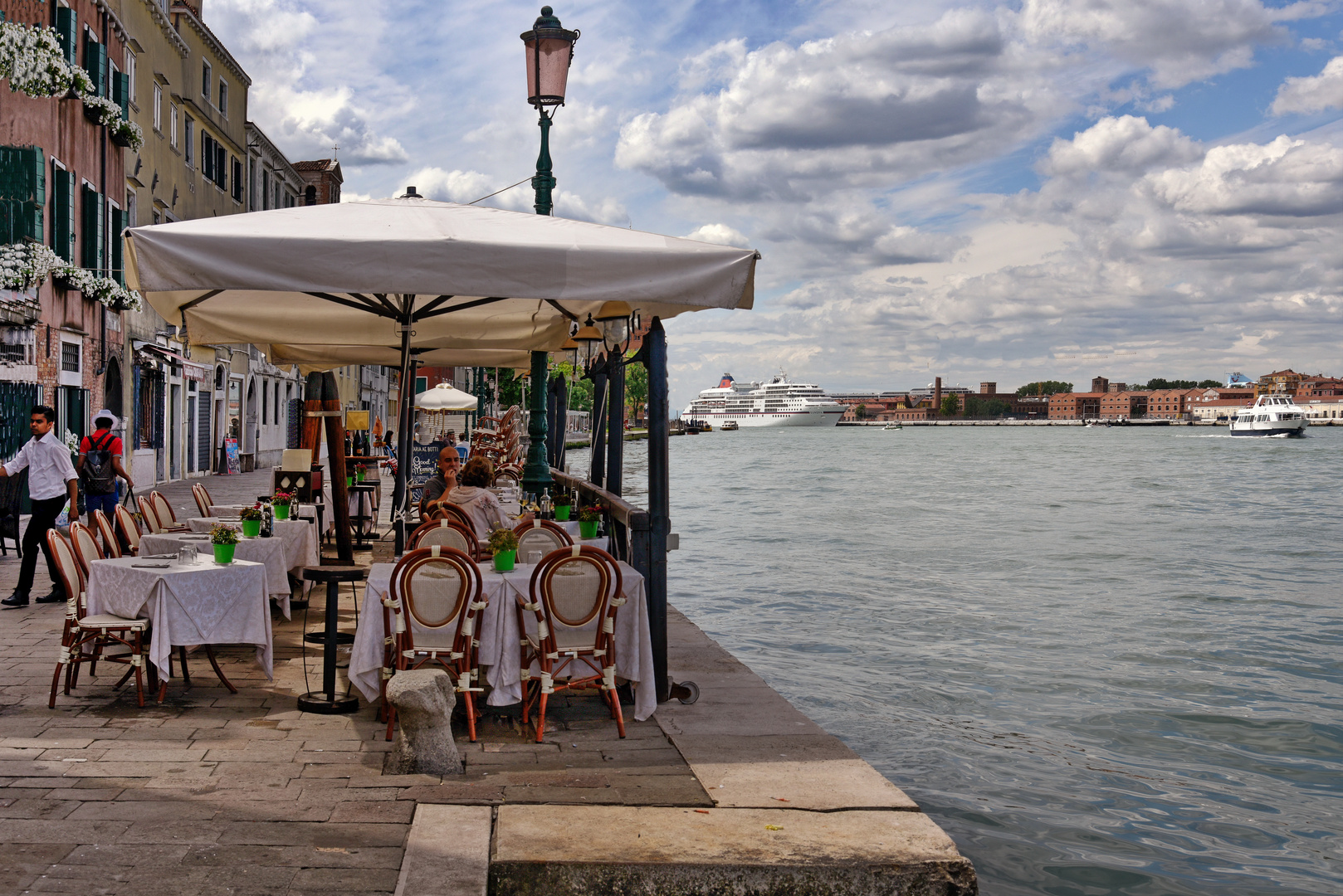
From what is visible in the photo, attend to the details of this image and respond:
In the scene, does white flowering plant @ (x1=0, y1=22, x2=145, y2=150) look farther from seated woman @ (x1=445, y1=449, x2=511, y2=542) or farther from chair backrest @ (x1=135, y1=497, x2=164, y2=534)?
seated woman @ (x1=445, y1=449, x2=511, y2=542)

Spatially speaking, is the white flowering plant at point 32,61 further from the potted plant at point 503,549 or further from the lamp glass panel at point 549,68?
the potted plant at point 503,549

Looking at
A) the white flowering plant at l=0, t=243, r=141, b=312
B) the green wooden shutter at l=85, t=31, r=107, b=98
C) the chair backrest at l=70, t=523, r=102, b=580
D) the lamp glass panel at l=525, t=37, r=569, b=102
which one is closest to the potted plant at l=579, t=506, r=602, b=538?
the chair backrest at l=70, t=523, r=102, b=580

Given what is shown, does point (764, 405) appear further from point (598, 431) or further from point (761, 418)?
point (598, 431)

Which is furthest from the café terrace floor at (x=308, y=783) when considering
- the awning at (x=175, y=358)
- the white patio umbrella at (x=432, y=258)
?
the awning at (x=175, y=358)

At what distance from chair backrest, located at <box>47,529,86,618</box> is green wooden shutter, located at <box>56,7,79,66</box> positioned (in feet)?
42.9

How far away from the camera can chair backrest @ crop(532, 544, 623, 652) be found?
5984mm

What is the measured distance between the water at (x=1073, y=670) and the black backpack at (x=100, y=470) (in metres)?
6.11

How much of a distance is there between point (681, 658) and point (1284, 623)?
468 inches

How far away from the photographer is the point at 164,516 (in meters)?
9.69

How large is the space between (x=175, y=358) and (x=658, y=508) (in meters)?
21.6

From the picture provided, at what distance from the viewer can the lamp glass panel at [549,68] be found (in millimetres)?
11141

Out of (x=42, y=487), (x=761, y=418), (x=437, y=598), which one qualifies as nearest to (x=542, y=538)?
(x=437, y=598)

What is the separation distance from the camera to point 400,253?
550 centimetres

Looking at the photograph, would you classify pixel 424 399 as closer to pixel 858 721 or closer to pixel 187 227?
pixel 858 721
